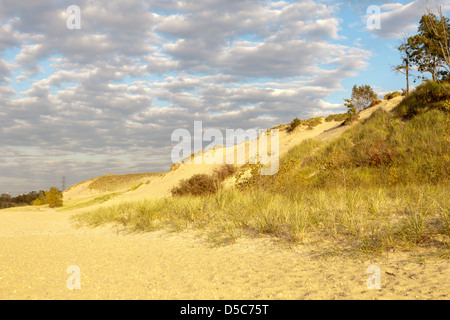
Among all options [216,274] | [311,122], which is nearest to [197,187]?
[216,274]

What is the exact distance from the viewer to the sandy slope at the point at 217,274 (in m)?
3.31

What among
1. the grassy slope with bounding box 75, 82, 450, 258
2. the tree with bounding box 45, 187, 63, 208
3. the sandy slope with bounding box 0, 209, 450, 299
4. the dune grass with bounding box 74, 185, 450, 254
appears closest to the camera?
the sandy slope with bounding box 0, 209, 450, 299

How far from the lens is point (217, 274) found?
4.07m

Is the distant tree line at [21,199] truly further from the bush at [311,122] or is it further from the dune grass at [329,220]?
the dune grass at [329,220]

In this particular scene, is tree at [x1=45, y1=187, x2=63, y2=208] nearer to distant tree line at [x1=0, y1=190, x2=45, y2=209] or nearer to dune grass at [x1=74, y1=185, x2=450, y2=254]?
distant tree line at [x1=0, y1=190, x2=45, y2=209]

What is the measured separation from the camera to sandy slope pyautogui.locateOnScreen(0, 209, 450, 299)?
331 cm

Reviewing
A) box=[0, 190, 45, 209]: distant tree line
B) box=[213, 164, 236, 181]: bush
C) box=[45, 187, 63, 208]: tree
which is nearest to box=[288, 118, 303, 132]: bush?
box=[213, 164, 236, 181]: bush

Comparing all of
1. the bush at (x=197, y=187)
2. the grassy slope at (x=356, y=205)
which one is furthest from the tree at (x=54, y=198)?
the grassy slope at (x=356, y=205)

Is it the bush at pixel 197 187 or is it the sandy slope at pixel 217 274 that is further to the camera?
the bush at pixel 197 187

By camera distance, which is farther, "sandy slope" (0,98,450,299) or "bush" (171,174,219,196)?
"bush" (171,174,219,196)

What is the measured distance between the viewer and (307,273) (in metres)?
3.91

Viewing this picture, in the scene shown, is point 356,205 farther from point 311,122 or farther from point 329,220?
point 311,122
